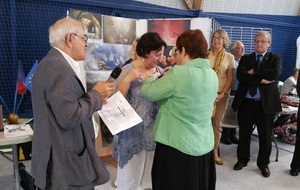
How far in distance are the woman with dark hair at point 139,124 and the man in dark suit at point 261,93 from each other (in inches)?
56.1

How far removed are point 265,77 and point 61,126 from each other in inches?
90.5

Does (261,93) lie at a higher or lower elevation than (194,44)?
lower

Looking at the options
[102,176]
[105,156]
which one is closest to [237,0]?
[105,156]

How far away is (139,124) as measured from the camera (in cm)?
186

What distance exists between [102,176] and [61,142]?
0.29 m

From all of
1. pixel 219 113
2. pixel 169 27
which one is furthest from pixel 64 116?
pixel 169 27

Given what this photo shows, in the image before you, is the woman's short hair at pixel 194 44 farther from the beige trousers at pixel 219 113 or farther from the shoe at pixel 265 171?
the shoe at pixel 265 171

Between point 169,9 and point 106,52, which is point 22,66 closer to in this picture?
point 106,52

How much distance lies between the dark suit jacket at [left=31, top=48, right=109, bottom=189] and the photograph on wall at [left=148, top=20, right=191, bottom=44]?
8.15 feet

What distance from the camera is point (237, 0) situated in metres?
5.68

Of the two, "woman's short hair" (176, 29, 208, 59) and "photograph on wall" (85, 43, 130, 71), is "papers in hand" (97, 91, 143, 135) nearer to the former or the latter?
"woman's short hair" (176, 29, 208, 59)

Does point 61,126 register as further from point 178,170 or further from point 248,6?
point 248,6

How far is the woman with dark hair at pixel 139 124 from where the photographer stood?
5.90 ft

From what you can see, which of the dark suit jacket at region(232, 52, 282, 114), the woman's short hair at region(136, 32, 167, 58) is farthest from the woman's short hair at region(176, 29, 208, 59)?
the dark suit jacket at region(232, 52, 282, 114)
